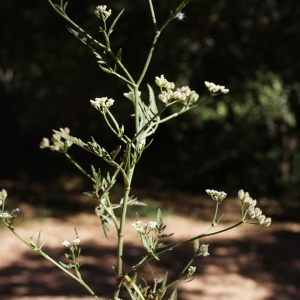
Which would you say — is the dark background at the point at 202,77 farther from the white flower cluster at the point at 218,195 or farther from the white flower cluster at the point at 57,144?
the white flower cluster at the point at 218,195

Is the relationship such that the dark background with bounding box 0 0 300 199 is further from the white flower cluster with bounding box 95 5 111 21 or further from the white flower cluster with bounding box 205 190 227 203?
the white flower cluster with bounding box 205 190 227 203

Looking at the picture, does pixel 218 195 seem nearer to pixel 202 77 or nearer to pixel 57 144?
pixel 57 144

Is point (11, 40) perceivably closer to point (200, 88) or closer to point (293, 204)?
point (200, 88)

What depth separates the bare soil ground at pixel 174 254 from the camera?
4.60 m

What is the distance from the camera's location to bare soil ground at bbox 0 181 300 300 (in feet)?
15.1

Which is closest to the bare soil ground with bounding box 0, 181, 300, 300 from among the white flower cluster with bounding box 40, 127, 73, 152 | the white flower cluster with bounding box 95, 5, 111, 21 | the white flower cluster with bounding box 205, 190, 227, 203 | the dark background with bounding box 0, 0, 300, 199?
the dark background with bounding box 0, 0, 300, 199

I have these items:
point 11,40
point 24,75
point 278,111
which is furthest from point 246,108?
point 24,75

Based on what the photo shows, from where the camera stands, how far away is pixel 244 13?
6.93m

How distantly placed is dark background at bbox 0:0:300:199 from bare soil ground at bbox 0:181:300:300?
1.14 meters

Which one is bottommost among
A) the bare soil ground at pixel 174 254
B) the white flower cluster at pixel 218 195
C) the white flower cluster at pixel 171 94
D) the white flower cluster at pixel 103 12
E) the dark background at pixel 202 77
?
the white flower cluster at pixel 218 195

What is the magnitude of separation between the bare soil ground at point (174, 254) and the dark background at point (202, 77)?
3.74 feet

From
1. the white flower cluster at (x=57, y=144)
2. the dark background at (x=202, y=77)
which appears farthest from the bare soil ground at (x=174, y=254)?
the white flower cluster at (x=57, y=144)

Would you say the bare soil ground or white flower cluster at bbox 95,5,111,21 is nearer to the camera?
white flower cluster at bbox 95,5,111,21

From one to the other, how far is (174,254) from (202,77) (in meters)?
2.83
